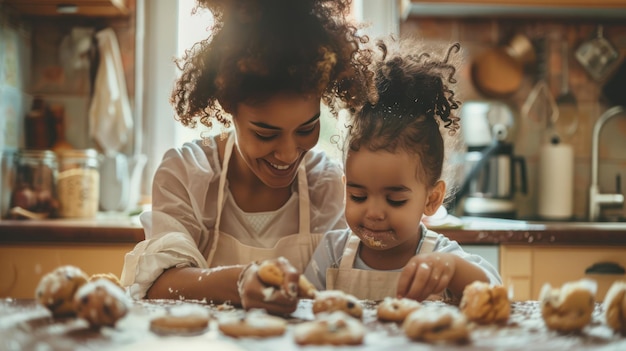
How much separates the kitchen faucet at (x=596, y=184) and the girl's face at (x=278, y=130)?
1.72 metres

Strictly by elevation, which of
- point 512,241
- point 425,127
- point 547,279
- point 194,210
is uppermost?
point 425,127

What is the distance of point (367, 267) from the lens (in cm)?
125

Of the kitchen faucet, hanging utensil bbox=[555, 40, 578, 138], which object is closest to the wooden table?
the kitchen faucet

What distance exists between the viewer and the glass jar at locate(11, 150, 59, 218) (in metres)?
2.25

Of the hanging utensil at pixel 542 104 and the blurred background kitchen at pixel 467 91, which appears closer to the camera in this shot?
the blurred background kitchen at pixel 467 91

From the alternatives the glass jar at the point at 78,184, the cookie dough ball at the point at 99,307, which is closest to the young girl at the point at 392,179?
the cookie dough ball at the point at 99,307

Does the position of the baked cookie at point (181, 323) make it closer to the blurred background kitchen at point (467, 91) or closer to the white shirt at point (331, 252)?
the white shirt at point (331, 252)

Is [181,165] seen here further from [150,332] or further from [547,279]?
[547,279]

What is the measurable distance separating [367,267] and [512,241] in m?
0.79

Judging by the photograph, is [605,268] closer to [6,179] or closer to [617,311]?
[617,311]

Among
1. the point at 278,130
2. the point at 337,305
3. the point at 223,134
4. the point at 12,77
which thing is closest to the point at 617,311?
the point at 337,305

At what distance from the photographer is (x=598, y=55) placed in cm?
254

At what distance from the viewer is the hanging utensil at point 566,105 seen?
2.54 meters

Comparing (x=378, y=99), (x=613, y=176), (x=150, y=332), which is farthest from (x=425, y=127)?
(x=613, y=176)
